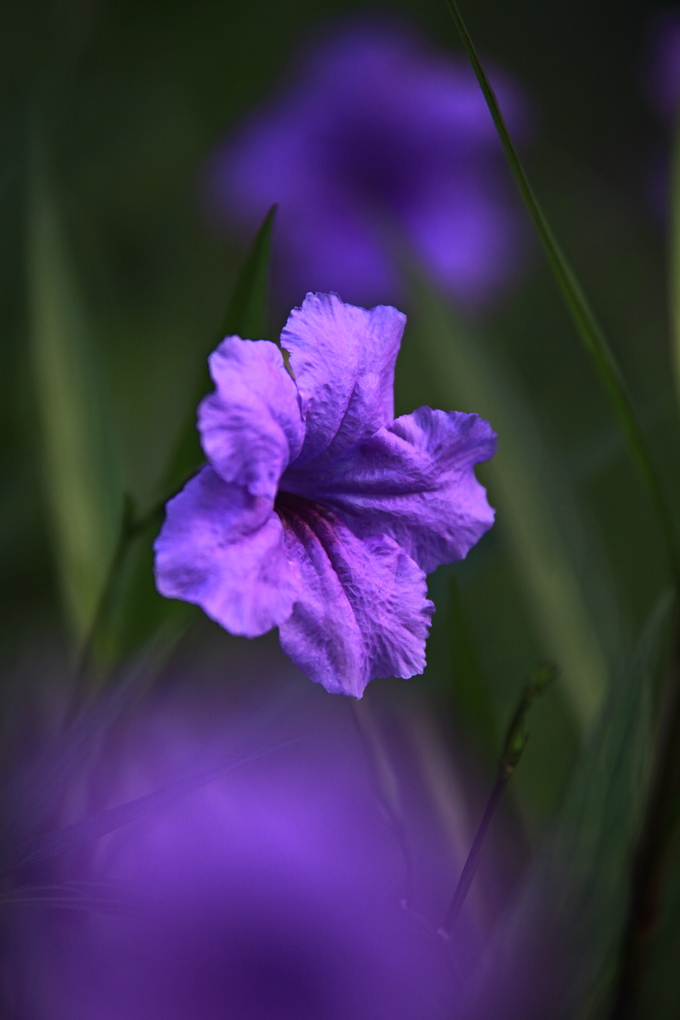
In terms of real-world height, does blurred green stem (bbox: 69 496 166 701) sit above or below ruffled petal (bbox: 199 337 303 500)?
below

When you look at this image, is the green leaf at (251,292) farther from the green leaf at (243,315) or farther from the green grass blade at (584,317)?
the green grass blade at (584,317)

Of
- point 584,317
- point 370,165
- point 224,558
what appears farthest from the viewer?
point 370,165

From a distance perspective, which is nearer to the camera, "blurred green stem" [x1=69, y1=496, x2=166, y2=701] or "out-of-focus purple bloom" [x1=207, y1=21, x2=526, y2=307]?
"blurred green stem" [x1=69, y1=496, x2=166, y2=701]

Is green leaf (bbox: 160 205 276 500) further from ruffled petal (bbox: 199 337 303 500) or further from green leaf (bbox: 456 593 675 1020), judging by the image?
green leaf (bbox: 456 593 675 1020)

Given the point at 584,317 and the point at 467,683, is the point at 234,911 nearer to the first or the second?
the point at 467,683

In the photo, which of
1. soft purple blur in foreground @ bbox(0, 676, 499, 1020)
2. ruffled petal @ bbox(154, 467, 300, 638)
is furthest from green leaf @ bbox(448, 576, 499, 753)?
ruffled petal @ bbox(154, 467, 300, 638)

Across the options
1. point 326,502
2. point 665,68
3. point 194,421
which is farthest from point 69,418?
point 665,68

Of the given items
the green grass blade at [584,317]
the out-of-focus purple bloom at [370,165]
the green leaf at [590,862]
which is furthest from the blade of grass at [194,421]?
the out-of-focus purple bloom at [370,165]
